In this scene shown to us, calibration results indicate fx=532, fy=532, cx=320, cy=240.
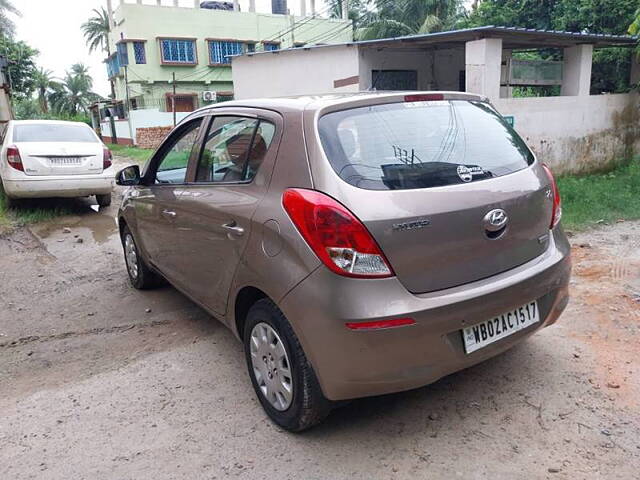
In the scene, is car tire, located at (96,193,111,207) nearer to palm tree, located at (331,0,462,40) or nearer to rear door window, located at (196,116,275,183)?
rear door window, located at (196,116,275,183)

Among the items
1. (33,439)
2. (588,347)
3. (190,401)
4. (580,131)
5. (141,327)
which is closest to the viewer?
(33,439)

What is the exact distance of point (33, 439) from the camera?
278 centimetres

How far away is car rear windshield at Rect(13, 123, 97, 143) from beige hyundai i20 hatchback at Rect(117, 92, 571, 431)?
617 centimetres

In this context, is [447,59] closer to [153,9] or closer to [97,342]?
[97,342]

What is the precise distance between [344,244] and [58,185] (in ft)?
22.5

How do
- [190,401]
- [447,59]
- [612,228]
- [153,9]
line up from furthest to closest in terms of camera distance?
[153,9]
[447,59]
[612,228]
[190,401]

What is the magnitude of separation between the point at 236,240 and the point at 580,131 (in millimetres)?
9288

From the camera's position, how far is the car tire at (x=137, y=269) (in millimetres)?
4764

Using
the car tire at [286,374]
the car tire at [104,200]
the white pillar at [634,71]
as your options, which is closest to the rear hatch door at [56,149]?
the car tire at [104,200]

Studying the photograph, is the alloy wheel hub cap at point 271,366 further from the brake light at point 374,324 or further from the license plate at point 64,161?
the license plate at point 64,161

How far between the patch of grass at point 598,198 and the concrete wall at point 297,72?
464 centimetres

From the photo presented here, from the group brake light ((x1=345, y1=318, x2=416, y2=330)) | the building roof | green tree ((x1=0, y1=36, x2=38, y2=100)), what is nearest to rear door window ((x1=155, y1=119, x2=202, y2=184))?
brake light ((x1=345, y1=318, x2=416, y2=330))

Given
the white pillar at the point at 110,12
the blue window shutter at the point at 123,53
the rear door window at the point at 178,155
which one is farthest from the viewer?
the white pillar at the point at 110,12

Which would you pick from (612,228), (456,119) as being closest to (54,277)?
(456,119)
